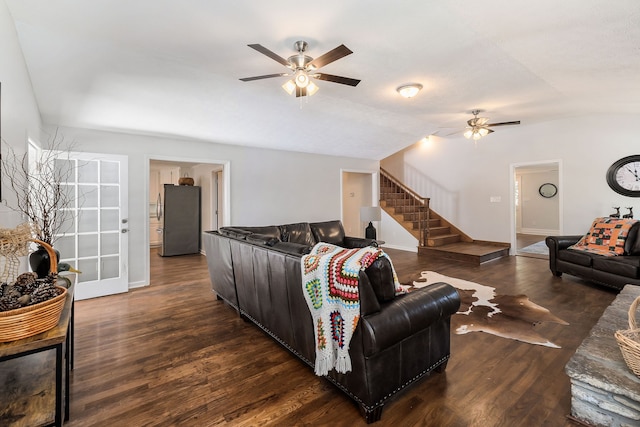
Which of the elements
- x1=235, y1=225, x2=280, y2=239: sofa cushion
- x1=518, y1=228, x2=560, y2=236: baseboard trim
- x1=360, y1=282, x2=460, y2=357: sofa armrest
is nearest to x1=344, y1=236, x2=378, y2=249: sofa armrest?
x1=235, y1=225, x2=280, y2=239: sofa cushion

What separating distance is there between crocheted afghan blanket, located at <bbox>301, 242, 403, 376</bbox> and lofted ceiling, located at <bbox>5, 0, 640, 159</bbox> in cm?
179

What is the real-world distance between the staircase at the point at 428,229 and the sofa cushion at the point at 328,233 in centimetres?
258

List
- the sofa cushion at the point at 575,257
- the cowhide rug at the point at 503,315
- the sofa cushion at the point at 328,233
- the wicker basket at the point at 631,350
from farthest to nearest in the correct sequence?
the sofa cushion at the point at 328,233, the sofa cushion at the point at 575,257, the cowhide rug at the point at 503,315, the wicker basket at the point at 631,350

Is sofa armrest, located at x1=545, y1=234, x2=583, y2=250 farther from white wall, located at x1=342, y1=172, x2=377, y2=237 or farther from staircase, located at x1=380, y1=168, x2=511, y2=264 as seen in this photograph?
white wall, located at x1=342, y1=172, x2=377, y2=237

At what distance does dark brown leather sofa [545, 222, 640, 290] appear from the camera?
3777 mm

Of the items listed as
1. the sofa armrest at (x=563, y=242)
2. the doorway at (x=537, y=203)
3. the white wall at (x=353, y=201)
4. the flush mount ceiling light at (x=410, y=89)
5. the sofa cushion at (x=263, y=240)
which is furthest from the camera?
the doorway at (x=537, y=203)

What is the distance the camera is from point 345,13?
2189 mm

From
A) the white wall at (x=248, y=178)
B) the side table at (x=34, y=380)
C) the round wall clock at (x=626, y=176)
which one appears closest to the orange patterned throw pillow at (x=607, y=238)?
the round wall clock at (x=626, y=176)

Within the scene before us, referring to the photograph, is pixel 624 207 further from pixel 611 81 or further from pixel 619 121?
pixel 611 81

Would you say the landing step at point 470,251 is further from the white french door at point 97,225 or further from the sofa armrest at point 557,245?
the white french door at point 97,225

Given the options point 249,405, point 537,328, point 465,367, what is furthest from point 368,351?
point 537,328

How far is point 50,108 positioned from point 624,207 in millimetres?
8811

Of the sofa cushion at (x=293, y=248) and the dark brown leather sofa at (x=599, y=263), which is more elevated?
the sofa cushion at (x=293, y=248)

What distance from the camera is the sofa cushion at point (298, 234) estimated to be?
4.69 meters
